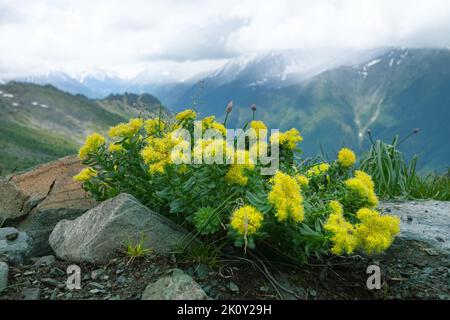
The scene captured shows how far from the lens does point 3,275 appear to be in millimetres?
5445

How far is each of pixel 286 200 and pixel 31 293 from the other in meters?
3.03

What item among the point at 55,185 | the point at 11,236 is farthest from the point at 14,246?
the point at 55,185

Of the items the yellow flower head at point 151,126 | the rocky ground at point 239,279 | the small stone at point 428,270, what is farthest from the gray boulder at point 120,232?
the small stone at point 428,270

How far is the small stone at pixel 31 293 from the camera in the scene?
5.19m

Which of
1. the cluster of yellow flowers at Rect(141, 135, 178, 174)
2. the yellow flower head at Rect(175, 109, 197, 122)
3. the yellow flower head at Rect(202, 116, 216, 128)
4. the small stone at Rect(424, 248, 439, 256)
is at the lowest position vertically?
the small stone at Rect(424, 248, 439, 256)

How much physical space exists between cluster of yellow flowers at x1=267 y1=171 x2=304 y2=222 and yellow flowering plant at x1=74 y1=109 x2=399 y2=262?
0.03 ft

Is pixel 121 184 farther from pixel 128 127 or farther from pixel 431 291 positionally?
pixel 431 291

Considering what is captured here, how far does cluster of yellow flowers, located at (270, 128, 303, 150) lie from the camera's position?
6266mm

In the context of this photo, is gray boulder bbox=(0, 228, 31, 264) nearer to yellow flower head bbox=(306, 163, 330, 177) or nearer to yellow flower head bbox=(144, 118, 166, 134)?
yellow flower head bbox=(144, 118, 166, 134)

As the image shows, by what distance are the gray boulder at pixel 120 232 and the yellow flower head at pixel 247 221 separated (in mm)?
1235

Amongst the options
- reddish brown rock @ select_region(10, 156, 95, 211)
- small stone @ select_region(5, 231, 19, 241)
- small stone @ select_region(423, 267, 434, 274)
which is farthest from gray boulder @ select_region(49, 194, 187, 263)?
small stone @ select_region(423, 267, 434, 274)

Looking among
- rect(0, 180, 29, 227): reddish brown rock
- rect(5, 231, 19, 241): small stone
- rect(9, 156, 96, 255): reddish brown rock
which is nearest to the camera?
rect(5, 231, 19, 241): small stone

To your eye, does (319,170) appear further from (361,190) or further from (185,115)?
(185,115)
